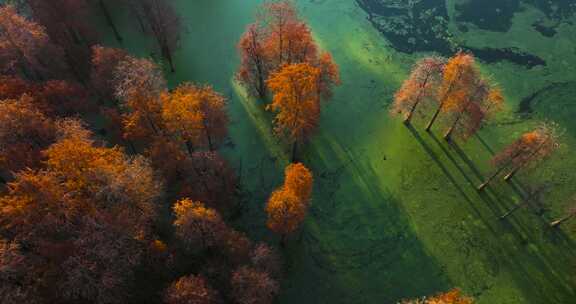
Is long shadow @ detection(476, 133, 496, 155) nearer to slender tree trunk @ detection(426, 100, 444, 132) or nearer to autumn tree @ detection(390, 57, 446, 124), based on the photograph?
slender tree trunk @ detection(426, 100, 444, 132)

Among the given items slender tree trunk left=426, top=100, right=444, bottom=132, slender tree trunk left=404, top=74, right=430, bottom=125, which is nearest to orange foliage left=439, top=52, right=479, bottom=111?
slender tree trunk left=426, top=100, right=444, bottom=132

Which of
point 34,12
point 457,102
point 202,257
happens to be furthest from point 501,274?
point 34,12

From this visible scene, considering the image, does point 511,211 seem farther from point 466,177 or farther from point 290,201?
point 290,201

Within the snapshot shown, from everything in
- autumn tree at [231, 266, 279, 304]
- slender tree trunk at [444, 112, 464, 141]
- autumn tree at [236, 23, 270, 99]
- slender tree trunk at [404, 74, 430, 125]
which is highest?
autumn tree at [236, 23, 270, 99]

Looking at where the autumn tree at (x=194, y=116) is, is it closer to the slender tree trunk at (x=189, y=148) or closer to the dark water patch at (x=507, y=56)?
the slender tree trunk at (x=189, y=148)

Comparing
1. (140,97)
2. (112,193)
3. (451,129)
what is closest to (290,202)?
(112,193)

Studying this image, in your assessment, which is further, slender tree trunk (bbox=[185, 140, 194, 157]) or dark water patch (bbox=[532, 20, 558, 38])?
dark water patch (bbox=[532, 20, 558, 38])

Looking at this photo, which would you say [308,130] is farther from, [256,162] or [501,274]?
[501,274]

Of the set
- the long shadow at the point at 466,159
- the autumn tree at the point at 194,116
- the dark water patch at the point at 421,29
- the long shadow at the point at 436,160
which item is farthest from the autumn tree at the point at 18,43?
the long shadow at the point at 466,159

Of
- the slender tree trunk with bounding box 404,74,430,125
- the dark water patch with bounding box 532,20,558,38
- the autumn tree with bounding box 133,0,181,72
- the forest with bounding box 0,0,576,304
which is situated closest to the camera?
the forest with bounding box 0,0,576,304
